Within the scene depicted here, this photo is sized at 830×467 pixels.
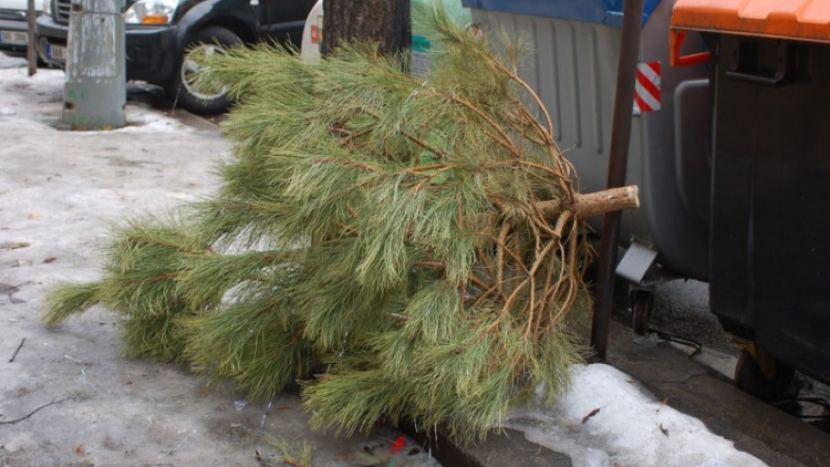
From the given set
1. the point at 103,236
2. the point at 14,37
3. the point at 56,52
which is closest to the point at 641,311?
the point at 103,236

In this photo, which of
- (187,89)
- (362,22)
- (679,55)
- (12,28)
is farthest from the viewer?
(12,28)

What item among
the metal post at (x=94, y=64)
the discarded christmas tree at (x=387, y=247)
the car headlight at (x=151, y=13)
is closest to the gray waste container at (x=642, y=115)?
the discarded christmas tree at (x=387, y=247)

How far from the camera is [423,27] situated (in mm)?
3859

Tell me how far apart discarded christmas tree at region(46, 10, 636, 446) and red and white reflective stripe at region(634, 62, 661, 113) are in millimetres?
605

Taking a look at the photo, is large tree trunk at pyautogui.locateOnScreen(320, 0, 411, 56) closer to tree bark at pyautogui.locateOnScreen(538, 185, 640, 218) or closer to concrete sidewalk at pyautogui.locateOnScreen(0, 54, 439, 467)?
concrete sidewalk at pyautogui.locateOnScreen(0, 54, 439, 467)

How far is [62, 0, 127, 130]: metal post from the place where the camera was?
8805 millimetres

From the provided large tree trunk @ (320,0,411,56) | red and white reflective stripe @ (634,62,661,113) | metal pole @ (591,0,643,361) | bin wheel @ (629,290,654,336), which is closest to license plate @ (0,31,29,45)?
large tree trunk @ (320,0,411,56)

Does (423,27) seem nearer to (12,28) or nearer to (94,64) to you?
(94,64)

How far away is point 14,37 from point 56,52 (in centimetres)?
155

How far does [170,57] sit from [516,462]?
24.3 ft

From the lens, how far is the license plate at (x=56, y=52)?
399 inches

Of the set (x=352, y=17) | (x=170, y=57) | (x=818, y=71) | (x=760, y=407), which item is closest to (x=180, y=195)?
(x=352, y=17)

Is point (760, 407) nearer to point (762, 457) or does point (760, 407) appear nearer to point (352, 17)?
point (762, 457)

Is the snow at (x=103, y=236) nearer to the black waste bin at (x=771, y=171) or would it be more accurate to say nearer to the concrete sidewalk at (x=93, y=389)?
the concrete sidewalk at (x=93, y=389)
